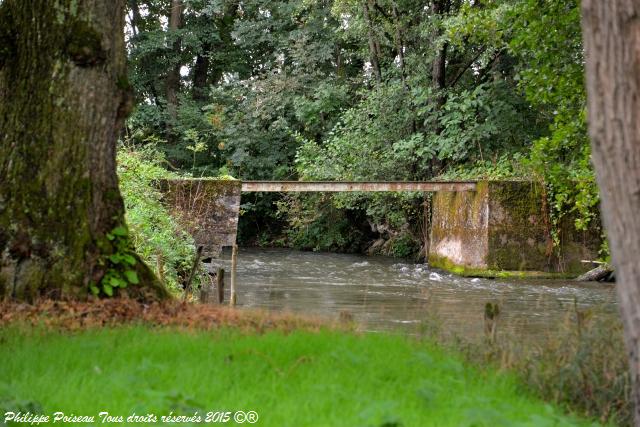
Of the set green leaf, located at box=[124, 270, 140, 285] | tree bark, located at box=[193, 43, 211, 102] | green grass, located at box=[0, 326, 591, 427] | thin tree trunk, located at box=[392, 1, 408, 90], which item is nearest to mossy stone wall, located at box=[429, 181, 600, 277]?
thin tree trunk, located at box=[392, 1, 408, 90]

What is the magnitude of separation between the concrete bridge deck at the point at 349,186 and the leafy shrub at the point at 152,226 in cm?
296

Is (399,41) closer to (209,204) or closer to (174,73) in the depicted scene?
(209,204)

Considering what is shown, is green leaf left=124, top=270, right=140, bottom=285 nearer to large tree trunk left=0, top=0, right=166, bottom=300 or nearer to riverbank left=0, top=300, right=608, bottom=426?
large tree trunk left=0, top=0, right=166, bottom=300

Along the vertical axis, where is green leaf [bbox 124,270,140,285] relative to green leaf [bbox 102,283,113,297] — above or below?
above

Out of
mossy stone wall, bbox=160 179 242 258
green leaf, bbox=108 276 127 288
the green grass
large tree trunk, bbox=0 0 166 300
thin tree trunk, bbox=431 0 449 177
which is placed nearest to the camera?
the green grass

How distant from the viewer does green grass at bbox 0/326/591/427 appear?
516 cm

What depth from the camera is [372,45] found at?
30.0m

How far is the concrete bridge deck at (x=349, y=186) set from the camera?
2189cm

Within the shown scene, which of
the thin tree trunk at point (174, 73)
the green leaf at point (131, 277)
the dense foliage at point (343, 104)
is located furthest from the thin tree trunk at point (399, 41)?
the green leaf at point (131, 277)

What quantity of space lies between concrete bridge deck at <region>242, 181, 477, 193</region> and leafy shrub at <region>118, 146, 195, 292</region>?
2961mm

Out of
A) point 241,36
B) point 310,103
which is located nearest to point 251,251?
point 310,103

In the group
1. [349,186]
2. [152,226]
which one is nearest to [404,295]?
[349,186]

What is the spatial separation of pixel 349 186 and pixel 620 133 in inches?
674

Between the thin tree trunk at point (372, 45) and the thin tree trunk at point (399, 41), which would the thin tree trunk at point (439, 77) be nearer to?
the thin tree trunk at point (399, 41)
